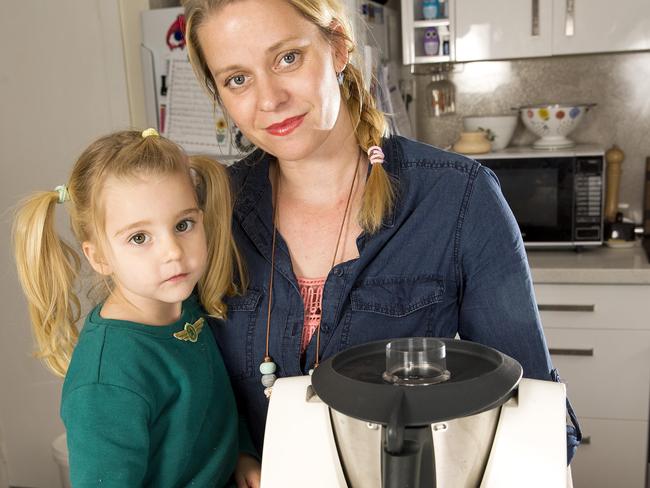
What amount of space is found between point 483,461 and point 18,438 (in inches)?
87.4

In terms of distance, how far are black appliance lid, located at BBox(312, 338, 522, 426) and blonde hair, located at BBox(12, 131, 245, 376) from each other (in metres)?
0.44

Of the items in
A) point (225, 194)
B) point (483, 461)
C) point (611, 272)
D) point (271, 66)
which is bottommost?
point (611, 272)

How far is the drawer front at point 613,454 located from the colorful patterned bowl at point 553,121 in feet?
3.11

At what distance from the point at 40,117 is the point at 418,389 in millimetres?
2061

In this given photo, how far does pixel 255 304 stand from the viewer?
114 cm

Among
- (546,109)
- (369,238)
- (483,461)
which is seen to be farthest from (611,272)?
(483,461)

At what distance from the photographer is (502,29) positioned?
2.49 m

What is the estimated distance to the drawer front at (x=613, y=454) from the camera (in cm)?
230

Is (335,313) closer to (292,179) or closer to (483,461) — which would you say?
(292,179)

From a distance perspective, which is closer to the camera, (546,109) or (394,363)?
(394,363)

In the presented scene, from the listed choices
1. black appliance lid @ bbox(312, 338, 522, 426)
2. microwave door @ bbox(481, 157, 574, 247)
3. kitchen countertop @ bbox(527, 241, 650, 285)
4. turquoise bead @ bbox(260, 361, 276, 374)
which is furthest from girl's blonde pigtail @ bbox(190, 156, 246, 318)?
microwave door @ bbox(481, 157, 574, 247)

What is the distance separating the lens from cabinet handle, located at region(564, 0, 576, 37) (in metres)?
2.41

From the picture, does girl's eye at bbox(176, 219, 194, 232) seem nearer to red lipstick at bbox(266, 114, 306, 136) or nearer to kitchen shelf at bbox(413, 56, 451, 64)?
red lipstick at bbox(266, 114, 306, 136)

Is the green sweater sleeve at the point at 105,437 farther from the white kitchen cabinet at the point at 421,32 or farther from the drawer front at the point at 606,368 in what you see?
the white kitchen cabinet at the point at 421,32
